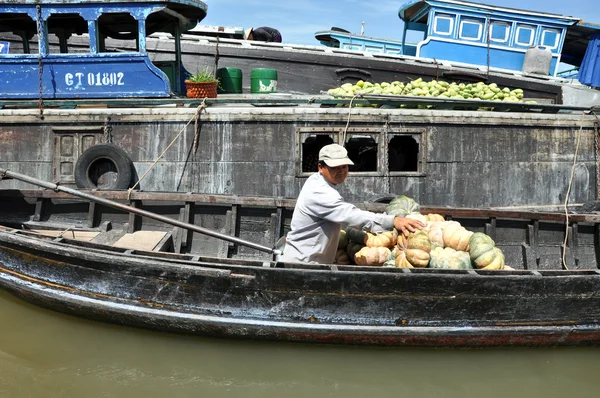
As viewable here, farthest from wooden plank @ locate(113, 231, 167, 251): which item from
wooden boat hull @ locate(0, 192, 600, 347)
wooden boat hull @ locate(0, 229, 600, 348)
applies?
wooden boat hull @ locate(0, 229, 600, 348)

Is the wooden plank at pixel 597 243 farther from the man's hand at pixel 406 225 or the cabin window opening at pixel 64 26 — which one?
the cabin window opening at pixel 64 26

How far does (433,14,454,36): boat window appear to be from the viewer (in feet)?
46.2

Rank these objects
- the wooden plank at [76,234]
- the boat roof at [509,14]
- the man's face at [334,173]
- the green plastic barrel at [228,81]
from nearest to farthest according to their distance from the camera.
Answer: the man's face at [334,173] → the wooden plank at [76,234] → the green plastic barrel at [228,81] → the boat roof at [509,14]

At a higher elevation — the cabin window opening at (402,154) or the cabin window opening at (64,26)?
the cabin window opening at (64,26)

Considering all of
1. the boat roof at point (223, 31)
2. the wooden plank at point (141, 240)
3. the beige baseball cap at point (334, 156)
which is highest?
the boat roof at point (223, 31)

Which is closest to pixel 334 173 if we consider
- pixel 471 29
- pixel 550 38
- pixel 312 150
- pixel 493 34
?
pixel 312 150

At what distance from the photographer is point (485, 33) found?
14.3 meters

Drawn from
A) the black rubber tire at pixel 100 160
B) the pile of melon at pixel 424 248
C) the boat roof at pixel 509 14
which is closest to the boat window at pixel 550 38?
the boat roof at pixel 509 14

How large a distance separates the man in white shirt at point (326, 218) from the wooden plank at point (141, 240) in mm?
2147

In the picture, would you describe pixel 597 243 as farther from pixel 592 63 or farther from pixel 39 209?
pixel 592 63

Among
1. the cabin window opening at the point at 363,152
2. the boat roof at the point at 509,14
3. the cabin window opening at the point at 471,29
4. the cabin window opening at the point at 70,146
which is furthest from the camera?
the cabin window opening at the point at 471,29

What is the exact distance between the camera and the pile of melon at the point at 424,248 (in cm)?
548

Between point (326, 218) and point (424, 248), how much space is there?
107 centimetres

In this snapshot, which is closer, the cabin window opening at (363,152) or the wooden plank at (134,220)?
the wooden plank at (134,220)
